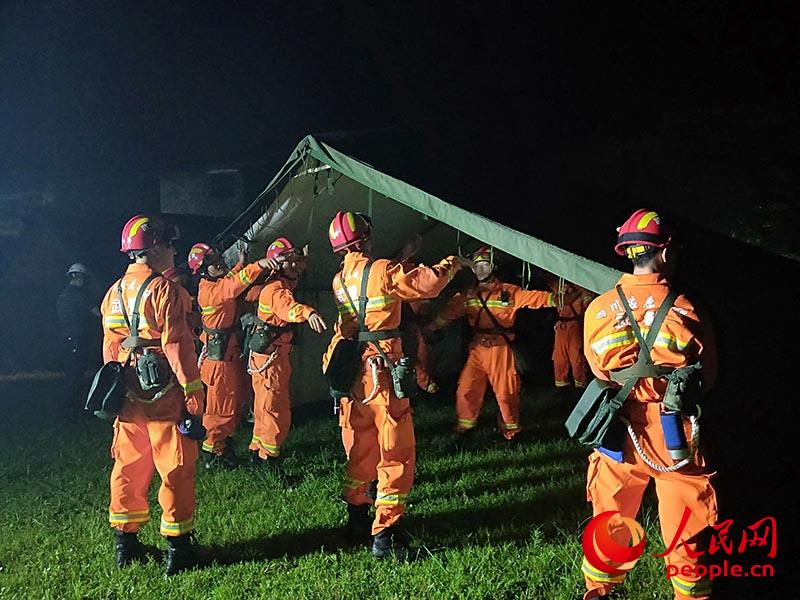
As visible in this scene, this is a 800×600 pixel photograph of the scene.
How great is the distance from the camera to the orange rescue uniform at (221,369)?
594 cm

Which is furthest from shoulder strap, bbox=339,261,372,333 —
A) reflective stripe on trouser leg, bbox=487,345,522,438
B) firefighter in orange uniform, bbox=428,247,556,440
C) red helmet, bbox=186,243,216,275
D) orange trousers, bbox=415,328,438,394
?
orange trousers, bbox=415,328,438,394

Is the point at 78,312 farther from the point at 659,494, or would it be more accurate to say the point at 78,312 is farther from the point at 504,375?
the point at 659,494

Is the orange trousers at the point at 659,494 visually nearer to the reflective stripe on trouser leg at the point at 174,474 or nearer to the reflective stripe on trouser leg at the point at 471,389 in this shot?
the reflective stripe on trouser leg at the point at 174,474

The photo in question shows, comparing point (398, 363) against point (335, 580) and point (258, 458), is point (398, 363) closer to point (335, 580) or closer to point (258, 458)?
point (335, 580)

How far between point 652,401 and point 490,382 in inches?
134

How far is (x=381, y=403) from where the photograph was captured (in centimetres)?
404

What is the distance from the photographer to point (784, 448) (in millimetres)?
5328

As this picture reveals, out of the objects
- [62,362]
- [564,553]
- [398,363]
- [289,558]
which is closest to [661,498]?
[564,553]

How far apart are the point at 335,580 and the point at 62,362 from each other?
27.7 ft

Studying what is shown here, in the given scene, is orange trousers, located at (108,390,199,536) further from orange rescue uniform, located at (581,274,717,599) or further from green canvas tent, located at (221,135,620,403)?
orange rescue uniform, located at (581,274,717,599)

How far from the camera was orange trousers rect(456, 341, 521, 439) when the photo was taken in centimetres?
630

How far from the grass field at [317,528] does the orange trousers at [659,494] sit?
0.59m

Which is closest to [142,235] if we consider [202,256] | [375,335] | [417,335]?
[375,335]

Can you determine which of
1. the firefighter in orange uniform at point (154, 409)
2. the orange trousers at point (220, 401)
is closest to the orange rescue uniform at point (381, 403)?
the firefighter in orange uniform at point (154, 409)
